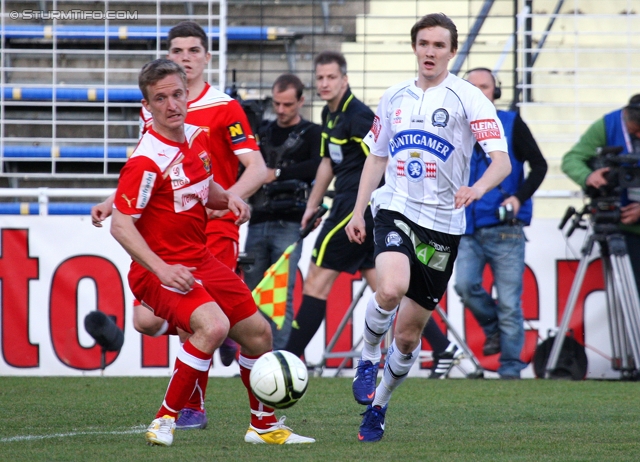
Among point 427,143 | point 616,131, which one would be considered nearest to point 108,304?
point 427,143

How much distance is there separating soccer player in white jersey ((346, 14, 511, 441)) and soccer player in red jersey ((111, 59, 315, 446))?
0.65 m

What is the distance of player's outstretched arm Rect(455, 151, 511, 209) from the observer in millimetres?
4895

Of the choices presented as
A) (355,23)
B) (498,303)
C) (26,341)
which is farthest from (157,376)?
(355,23)

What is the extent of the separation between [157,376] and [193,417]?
11.6 ft

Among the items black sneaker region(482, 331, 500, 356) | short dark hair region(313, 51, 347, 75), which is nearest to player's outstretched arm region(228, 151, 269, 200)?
short dark hair region(313, 51, 347, 75)

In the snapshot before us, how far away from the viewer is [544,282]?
9.20 meters

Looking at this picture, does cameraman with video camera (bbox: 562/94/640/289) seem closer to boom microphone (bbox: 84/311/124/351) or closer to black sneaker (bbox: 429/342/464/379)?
black sneaker (bbox: 429/342/464/379)

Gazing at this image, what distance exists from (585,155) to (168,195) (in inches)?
202

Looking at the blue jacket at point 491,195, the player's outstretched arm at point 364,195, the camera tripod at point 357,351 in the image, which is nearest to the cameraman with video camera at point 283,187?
the camera tripod at point 357,351

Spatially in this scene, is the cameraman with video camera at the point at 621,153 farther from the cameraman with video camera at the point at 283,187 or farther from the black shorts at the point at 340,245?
the cameraman with video camera at the point at 283,187

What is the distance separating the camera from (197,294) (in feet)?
15.6

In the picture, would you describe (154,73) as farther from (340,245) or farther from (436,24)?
(340,245)

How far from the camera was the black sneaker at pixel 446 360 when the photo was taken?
28.3 ft

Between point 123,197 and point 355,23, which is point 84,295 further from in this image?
point 355,23
